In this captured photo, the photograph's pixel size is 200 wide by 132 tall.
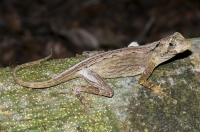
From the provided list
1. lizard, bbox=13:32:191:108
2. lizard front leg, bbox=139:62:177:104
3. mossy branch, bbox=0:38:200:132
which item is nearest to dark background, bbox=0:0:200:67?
lizard, bbox=13:32:191:108

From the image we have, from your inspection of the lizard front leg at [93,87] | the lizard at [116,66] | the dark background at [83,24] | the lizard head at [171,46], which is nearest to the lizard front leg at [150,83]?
the lizard at [116,66]

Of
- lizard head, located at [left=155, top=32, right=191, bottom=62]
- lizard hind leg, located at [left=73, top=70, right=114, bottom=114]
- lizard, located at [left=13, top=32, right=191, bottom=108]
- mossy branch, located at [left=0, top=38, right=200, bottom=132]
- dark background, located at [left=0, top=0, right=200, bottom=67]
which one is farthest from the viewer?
dark background, located at [left=0, top=0, right=200, bottom=67]

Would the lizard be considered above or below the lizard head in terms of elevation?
below

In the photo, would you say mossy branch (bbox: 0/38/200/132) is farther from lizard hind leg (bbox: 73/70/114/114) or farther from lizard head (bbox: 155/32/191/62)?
lizard head (bbox: 155/32/191/62)

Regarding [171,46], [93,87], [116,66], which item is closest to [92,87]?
[93,87]

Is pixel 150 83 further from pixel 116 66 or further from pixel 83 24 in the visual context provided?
pixel 83 24

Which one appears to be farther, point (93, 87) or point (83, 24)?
point (83, 24)
